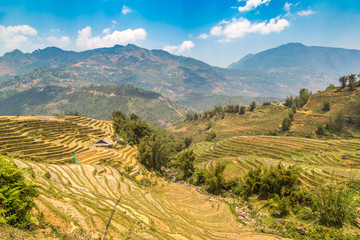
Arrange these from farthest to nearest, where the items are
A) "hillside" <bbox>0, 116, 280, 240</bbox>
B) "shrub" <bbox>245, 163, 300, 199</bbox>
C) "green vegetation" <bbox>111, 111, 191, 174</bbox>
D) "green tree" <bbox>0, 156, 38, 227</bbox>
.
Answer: "green vegetation" <bbox>111, 111, 191, 174</bbox>
"shrub" <bbox>245, 163, 300, 199</bbox>
"hillside" <bbox>0, 116, 280, 240</bbox>
"green tree" <bbox>0, 156, 38, 227</bbox>

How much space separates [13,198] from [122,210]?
10.5 meters

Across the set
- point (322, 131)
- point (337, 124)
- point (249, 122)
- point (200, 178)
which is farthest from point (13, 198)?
point (249, 122)

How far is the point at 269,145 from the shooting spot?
60.8 m

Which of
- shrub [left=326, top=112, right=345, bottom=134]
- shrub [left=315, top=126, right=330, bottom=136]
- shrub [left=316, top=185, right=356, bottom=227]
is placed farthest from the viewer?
shrub [left=315, top=126, right=330, bottom=136]

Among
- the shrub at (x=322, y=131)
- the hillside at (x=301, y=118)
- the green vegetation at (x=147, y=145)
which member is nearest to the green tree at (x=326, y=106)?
the hillside at (x=301, y=118)

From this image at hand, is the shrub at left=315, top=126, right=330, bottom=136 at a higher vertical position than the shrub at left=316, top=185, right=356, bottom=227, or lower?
lower

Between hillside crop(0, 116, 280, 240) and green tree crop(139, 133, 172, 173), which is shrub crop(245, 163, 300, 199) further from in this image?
green tree crop(139, 133, 172, 173)

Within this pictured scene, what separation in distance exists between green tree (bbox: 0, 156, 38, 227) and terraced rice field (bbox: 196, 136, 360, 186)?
1318 inches

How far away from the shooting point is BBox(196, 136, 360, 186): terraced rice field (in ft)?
96.1

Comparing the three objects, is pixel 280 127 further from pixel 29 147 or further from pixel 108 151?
pixel 29 147

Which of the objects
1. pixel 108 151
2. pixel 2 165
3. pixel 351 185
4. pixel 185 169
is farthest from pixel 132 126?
pixel 351 185

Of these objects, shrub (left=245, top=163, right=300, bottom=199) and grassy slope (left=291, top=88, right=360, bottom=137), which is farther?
grassy slope (left=291, top=88, right=360, bottom=137)

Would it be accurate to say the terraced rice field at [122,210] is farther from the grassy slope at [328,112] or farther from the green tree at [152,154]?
the grassy slope at [328,112]

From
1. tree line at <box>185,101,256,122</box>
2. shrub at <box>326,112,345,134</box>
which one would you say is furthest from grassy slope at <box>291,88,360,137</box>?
tree line at <box>185,101,256,122</box>
